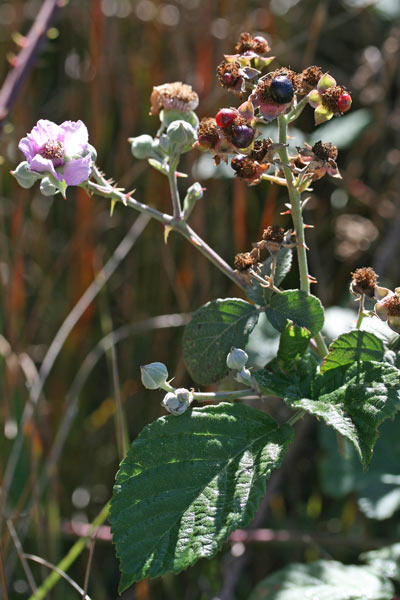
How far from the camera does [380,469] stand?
1.43 m

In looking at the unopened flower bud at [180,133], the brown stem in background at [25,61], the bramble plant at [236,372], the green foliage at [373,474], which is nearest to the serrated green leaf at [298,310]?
the bramble plant at [236,372]

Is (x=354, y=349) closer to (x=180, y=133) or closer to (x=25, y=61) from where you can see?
(x=180, y=133)

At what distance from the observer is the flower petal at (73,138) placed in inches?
31.4

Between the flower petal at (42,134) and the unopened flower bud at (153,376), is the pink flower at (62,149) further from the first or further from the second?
the unopened flower bud at (153,376)

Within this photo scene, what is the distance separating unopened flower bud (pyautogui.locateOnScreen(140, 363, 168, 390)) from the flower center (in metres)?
0.26

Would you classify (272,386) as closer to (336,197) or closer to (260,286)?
(260,286)

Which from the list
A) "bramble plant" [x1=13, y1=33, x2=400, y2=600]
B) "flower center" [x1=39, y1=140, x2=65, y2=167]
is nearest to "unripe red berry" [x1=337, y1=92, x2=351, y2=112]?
"bramble plant" [x1=13, y1=33, x2=400, y2=600]

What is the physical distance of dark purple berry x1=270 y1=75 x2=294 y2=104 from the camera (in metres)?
0.74

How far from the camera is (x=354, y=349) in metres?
0.81

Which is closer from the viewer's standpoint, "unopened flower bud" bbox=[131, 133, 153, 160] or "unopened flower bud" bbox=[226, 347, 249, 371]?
"unopened flower bud" bbox=[226, 347, 249, 371]

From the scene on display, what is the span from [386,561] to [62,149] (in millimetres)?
1023

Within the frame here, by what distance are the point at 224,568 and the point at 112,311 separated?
34.4 inches

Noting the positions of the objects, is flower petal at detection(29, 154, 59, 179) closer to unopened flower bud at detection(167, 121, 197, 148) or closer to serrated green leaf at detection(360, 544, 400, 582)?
unopened flower bud at detection(167, 121, 197, 148)

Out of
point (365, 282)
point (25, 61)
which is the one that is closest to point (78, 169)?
point (365, 282)
